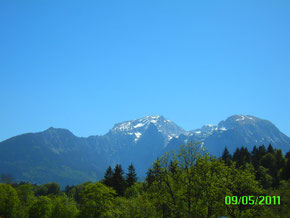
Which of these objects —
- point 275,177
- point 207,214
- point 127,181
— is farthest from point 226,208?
point 275,177

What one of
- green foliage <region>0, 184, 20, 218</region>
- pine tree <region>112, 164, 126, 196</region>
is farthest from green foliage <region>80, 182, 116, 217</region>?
green foliage <region>0, 184, 20, 218</region>

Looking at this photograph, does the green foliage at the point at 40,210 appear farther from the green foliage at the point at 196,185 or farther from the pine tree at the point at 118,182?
the green foliage at the point at 196,185

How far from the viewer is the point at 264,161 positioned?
454ft

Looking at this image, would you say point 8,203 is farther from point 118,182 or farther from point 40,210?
point 118,182

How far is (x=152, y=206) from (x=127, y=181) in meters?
67.3

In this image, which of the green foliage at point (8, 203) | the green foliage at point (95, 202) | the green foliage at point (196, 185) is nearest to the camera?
the green foliage at point (196, 185)

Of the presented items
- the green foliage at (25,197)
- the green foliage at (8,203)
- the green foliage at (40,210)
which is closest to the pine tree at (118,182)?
the green foliage at (40,210)

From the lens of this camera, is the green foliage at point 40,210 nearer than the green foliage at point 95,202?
No

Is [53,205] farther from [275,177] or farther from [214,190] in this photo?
[275,177]

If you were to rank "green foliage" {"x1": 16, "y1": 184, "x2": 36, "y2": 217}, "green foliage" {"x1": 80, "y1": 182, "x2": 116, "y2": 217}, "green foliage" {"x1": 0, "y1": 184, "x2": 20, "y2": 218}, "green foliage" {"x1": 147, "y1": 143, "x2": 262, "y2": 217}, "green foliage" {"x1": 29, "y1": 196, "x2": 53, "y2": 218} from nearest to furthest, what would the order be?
"green foliage" {"x1": 147, "y1": 143, "x2": 262, "y2": 217} → "green foliage" {"x1": 80, "y1": 182, "x2": 116, "y2": 217} → "green foliage" {"x1": 29, "y1": 196, "x2": 53, "y2": 218} → "green foliage" {"x1": 0, "y1": 184, "x2": 20, "y2": 218} → "green foliage" {"x1": 16, "y1": 184, "x2": 36, "y2": 217}

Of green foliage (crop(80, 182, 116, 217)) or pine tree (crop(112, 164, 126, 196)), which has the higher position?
pine tree (crop(112, 164, 126, 196))

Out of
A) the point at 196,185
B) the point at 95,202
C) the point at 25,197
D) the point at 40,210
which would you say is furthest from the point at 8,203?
the point at 196,185

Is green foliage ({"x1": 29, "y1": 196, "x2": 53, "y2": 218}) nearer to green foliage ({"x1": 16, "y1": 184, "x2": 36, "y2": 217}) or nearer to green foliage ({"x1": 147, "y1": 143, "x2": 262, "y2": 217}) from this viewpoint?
green foliage ({"x1": 16, "y1": 184, "x2": 36, "y2": 217})

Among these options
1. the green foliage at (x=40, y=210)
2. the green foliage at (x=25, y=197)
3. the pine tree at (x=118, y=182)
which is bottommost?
the green foliage at (x=40, y=210)
